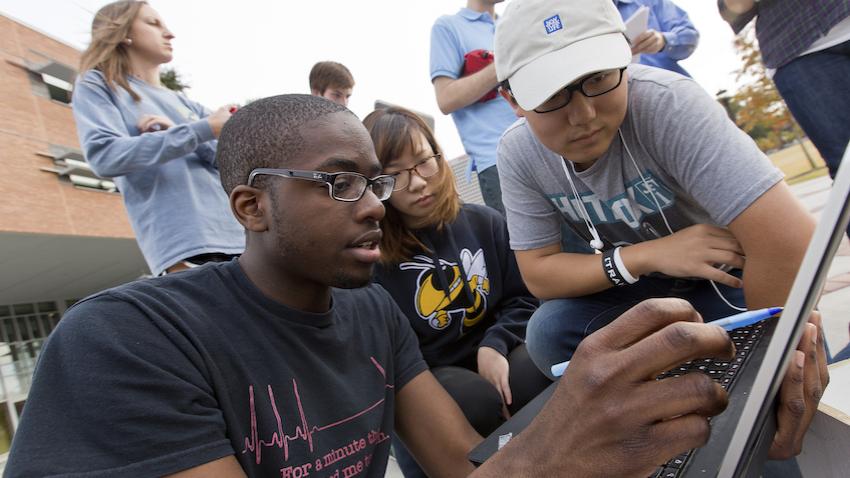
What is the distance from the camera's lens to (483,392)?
182 centimetres

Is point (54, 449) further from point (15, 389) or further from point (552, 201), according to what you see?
point (15, 389)

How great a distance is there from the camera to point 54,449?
2.68 ft

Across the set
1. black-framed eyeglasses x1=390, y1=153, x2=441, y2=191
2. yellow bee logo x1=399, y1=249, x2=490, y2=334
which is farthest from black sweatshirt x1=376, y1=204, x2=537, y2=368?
black-framed eyeglasses x1=390, y1=153, x2=441, y2=191

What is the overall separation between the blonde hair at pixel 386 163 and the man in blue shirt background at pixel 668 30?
44.1 inches

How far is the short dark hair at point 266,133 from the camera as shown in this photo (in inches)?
54.6

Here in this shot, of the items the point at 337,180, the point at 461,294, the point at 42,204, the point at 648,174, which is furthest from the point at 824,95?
the point at 42,204

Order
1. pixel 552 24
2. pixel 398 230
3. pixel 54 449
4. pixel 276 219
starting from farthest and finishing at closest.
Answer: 1. pixel 398 230
2. pixel 552 24
3. pixel 276 219
4. pixel 54 449

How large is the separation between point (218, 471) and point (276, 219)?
0.64 meters

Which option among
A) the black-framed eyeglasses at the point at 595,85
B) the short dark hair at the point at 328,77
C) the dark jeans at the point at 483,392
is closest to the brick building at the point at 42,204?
the short dark hair at the point at 328,77

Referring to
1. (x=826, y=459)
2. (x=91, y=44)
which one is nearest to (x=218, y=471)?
(x=826, y=459)

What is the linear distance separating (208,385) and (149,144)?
4.96 ft

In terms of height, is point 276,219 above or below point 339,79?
below

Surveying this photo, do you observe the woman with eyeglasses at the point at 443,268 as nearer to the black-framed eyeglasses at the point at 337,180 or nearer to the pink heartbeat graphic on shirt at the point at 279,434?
the black-framed eyeglasses at the point at 337,180

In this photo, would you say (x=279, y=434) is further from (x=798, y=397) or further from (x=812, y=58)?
(x=812, y=58)
